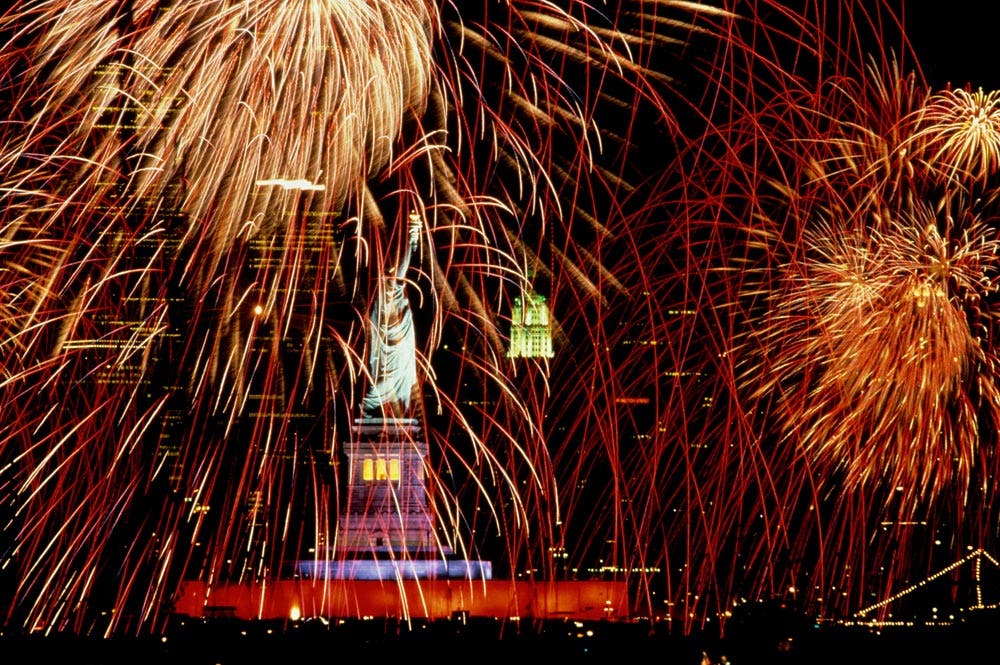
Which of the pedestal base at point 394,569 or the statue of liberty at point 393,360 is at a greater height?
the statue of liberty at point 393,360

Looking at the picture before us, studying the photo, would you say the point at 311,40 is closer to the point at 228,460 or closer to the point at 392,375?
the point at 392,375

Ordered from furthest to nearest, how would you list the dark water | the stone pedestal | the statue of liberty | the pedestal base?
the stone pedestal, the statue of liberty, the pedestal base, the dark water

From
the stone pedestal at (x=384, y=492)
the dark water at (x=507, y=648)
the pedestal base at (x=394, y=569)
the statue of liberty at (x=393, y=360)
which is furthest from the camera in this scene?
the stone pedestal at (x=384, y=492)

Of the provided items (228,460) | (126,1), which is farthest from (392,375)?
(126,1)

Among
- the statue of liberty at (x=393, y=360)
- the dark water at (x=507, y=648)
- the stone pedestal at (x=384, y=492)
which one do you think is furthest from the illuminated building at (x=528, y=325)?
the dark water at (x=507, y=648)

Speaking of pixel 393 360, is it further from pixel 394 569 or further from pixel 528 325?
pixel 528 325

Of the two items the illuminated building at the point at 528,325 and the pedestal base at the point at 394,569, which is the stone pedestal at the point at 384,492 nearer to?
the pedestal base at the point at 394,569

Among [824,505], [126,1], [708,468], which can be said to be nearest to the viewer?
[126,1]

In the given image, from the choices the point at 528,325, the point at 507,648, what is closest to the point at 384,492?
the point at 528,325

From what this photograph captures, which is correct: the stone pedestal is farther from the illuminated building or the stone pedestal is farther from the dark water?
the dark water

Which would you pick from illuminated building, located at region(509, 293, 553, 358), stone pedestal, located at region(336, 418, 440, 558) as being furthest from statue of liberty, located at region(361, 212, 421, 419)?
illuminated building, located at region(509, 293, 553, 358)

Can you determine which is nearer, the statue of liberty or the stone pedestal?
the statue of liberty
